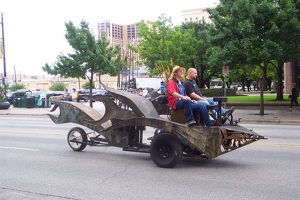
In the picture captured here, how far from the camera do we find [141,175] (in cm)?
718

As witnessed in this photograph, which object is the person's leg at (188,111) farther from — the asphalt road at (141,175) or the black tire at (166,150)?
the asphalt road at (141,175)

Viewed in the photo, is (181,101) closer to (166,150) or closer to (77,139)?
(166,150)

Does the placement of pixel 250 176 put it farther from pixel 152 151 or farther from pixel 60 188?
pixel 60 188

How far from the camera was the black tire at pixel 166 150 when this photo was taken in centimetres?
743

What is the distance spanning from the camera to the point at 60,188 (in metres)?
6.40

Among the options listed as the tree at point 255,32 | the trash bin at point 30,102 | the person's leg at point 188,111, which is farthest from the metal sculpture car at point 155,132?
the trash bin at point 30,102

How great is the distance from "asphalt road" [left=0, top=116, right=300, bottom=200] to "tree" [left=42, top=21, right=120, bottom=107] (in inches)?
686

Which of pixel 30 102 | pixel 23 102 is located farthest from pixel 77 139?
pixel 23 102

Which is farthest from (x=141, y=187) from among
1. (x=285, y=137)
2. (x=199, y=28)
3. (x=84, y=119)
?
(x=199, y=28)

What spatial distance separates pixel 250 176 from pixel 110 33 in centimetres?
8266

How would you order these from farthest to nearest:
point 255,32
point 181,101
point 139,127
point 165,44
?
point 165,44 < point 255,32 < point 139,127 < point 181,101

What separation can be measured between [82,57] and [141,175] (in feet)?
69.4

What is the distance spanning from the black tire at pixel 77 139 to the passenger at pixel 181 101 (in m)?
2.86

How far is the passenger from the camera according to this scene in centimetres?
736
